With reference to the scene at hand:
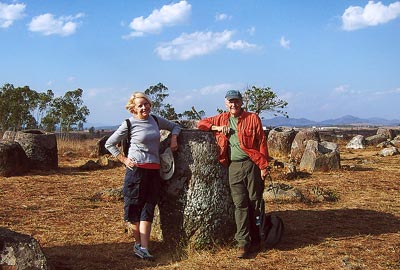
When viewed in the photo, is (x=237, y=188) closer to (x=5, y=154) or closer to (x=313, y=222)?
(x=313, y=222)

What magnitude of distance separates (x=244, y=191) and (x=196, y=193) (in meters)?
0.55

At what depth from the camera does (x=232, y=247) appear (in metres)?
5.30

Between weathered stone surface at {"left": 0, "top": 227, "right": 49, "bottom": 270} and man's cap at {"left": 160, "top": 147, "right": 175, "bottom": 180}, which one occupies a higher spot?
man's cap at {"left": 160, "top": 147, "right": 175, "bottom": 180}

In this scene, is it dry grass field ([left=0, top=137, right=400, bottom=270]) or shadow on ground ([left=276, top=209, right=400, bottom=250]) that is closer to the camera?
dry grass field ([left=0, top=137, right=400, bottom=270])

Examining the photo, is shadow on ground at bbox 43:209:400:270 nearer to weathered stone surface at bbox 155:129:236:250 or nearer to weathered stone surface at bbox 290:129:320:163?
weathered stone surface at bbox 155:129:236:250

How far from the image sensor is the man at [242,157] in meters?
5.00

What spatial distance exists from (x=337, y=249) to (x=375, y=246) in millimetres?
479

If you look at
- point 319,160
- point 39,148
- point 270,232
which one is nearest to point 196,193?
point 270,232

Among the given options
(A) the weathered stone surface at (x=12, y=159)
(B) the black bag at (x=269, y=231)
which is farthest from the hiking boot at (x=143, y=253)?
(A) the weathered stone surface at (x=12, y=159)

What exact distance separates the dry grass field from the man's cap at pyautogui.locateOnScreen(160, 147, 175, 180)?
0.88 m

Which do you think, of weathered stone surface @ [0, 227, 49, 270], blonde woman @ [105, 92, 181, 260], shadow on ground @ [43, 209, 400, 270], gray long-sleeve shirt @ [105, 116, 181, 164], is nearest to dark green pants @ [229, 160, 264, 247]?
shadow on ground @ [43, 209, 400, 270]

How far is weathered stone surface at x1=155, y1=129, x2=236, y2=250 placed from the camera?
17.1ft

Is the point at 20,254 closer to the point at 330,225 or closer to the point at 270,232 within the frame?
the point at 270,232

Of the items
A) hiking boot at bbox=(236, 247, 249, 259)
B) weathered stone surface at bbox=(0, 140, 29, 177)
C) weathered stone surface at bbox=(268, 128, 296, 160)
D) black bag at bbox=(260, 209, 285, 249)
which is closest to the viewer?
hiking boot at bbox=(236, 247, 249, 259)
